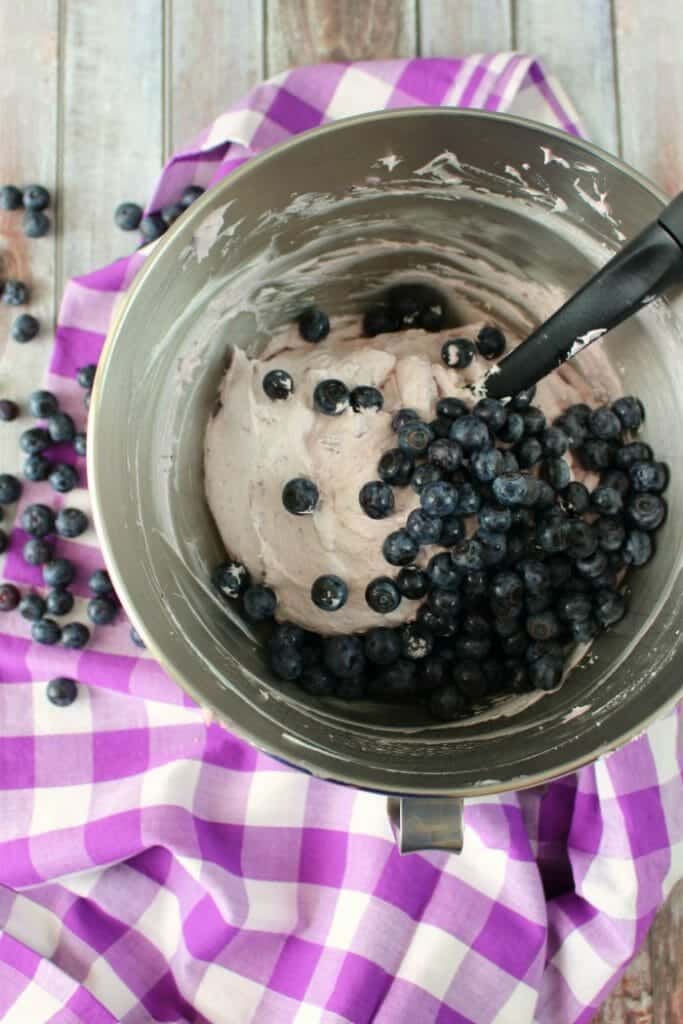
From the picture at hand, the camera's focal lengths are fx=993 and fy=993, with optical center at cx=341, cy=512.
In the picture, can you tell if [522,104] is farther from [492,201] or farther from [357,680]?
[357,680]

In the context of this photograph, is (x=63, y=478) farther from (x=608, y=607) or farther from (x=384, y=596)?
(x=608, y=607)

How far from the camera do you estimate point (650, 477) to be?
4.71 feet

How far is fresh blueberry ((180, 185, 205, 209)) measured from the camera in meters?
1.75

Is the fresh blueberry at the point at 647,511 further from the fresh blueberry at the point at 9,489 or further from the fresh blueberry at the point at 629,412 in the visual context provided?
the fresh blueberry at the point at 9,489

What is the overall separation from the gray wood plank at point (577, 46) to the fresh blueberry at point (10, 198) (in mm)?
959

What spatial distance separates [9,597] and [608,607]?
39.6 inches

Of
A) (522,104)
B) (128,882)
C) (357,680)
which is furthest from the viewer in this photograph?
(522,104)

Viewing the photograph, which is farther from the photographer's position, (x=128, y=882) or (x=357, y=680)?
(x=128, y=882)

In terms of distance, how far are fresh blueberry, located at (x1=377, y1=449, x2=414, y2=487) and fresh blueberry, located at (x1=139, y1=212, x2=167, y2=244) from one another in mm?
665

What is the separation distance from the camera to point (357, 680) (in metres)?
1.44

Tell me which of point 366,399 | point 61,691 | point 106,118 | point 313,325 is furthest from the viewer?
point 106,118

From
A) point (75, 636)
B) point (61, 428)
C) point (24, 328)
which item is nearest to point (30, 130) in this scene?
point (24, 328)

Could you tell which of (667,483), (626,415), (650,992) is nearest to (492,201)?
(626,415)

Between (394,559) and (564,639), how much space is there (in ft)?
0.95
